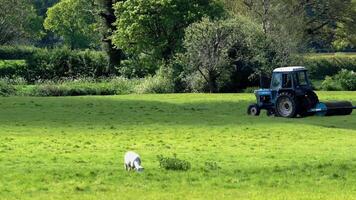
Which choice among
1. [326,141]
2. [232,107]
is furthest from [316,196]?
[232,107]

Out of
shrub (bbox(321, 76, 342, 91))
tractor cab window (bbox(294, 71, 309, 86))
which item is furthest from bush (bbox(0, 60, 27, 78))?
tractor cab window (bbox(294, 71, 309, 86))

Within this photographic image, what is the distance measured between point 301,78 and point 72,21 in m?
77.9

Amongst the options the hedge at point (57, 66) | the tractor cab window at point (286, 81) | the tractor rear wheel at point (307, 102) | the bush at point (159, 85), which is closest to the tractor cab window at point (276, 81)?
the tractor cab window at point (286, 81)

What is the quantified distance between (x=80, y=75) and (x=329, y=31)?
103ft

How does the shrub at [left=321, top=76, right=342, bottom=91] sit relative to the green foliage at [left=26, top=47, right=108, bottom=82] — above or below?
below

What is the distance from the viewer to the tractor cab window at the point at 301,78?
3088 centimetres

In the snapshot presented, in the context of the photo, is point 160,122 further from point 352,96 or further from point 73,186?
point 352,96

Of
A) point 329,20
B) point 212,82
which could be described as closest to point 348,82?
point 212,82

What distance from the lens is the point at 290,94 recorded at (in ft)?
Result: 99.8

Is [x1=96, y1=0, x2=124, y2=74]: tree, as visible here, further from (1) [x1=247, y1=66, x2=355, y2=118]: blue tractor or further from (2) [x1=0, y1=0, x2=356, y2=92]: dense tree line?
(1) [x1=247, y1=66, x2=355, y2=118]: blue tractor

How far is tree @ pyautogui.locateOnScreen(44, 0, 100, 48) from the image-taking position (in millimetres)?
103750

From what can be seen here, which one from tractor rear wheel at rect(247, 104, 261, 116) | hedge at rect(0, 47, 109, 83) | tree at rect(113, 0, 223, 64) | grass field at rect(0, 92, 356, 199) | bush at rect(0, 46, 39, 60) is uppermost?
tree at rect(113, 0, 223, 64)

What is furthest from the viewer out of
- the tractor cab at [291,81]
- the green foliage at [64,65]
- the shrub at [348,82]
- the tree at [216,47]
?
the green foliage at [64,65]

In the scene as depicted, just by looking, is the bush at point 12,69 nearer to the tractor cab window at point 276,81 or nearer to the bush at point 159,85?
the bush at point 159,85
